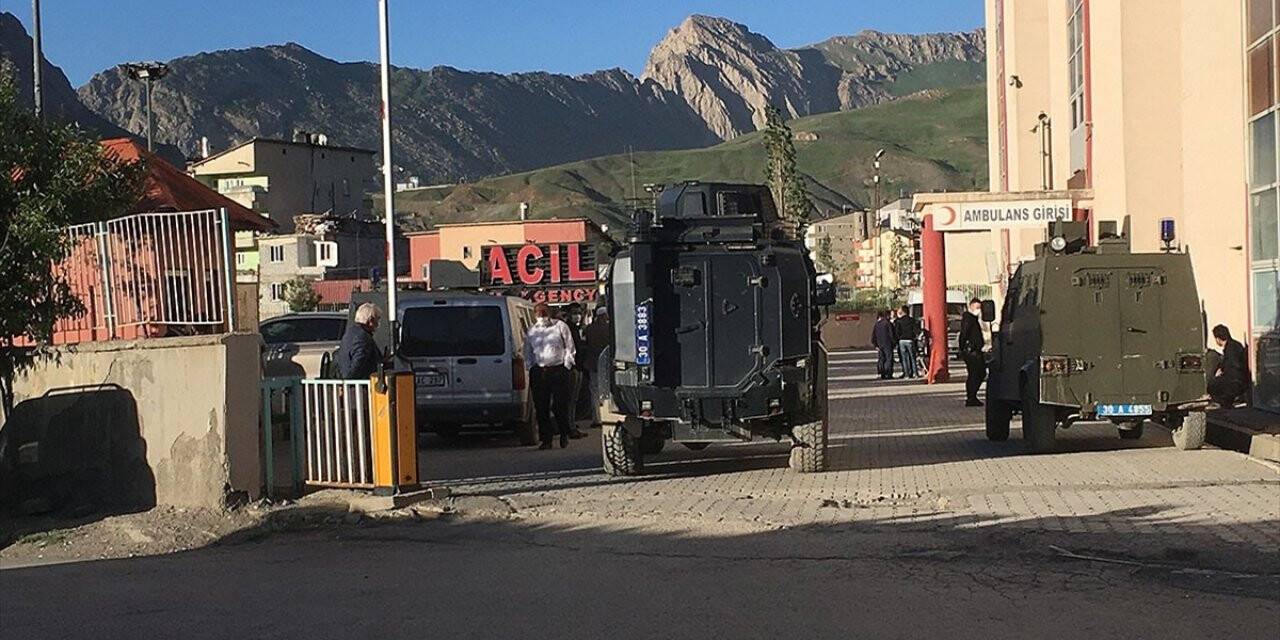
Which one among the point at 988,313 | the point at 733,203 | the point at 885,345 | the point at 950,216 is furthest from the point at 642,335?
the point at 885,345

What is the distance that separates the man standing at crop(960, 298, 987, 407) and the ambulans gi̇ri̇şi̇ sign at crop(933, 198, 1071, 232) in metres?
2.88

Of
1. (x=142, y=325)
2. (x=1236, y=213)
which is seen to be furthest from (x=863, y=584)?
(x=1236, y=213)

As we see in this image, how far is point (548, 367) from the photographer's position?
63.0 feet

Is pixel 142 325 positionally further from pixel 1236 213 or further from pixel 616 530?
pixel 1236 213

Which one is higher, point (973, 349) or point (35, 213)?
point (35, 213)

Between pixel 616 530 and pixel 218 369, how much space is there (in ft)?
11.9

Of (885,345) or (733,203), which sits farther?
(885,345)

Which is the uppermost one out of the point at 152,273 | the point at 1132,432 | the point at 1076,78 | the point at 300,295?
the point at 1076,78

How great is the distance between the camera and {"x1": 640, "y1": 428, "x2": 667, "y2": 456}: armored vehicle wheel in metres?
16.0

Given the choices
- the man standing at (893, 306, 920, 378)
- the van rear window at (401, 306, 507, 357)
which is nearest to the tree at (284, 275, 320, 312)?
the man standing at (893, 306, 920, 378)

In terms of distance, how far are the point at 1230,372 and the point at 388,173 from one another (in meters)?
11.7

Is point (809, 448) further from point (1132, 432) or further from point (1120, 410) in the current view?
point (1132, 432)

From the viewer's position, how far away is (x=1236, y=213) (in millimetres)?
22312

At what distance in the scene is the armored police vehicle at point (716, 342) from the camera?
15156 mm
